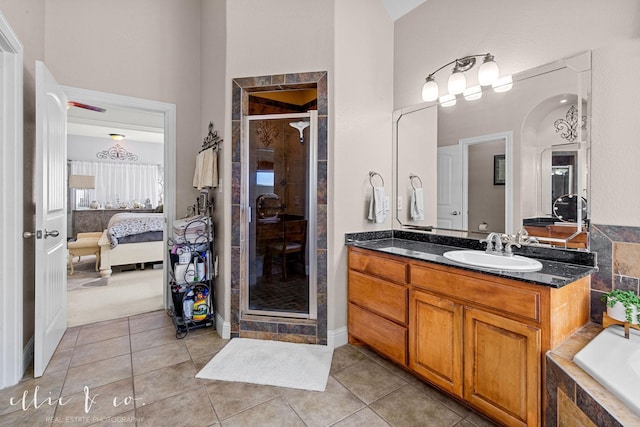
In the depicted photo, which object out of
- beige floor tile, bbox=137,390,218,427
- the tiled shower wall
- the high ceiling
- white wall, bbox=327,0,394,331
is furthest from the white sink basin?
the high ceiling

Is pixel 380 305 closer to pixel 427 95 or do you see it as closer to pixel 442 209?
pixel 442 209

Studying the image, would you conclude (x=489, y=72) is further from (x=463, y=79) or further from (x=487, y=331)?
(x=487, y=331)

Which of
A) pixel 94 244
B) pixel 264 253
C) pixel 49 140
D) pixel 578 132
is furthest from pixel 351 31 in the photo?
pixel 94 244

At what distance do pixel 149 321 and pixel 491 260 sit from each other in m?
3.04

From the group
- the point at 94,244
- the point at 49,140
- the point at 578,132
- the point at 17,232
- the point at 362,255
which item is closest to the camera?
the point at 578,132

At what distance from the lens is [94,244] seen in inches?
190

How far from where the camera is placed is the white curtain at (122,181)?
25.2 feet

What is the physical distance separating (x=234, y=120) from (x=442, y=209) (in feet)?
6.10

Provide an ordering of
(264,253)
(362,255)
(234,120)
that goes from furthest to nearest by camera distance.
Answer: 1. (264,253)
2. (234,120)
3. (362,255)

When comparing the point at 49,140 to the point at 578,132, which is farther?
the point at 49,140

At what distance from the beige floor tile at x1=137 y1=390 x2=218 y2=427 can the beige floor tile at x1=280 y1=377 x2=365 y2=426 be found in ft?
1.47

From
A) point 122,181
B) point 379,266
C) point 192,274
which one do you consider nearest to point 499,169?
point 379,266

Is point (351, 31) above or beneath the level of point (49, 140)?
above

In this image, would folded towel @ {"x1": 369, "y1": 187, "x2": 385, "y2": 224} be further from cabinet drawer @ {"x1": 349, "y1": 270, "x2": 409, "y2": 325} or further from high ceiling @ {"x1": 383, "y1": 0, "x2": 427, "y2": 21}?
high ceiling @ {"x1": 383, "y1": 0, "x2": 427, "y2": 21}
